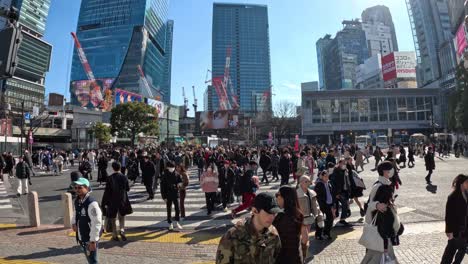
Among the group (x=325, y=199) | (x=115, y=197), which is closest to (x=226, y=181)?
(x=115, y=197)

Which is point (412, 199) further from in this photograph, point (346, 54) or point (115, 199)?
point (346, 54)

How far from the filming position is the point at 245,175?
10.1 metres

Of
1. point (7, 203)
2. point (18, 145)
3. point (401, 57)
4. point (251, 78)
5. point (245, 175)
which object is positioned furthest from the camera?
point (251, 78)

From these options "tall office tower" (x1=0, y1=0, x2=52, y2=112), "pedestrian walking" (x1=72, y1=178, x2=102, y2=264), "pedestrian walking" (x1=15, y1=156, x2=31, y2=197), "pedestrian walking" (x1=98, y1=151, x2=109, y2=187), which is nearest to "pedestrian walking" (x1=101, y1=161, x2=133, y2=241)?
"pedestrian walking" (x1=72, y1=178, x2=102, y2=264)

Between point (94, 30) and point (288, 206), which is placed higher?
point (94, 30)

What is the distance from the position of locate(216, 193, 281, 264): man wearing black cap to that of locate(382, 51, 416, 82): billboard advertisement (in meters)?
111

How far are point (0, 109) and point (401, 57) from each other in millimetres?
103476

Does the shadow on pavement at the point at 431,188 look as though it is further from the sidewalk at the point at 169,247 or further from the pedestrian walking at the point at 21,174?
the pedestrian walking at the point at 21,174

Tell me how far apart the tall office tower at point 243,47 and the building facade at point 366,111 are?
84.3 meters

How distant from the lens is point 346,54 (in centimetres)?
18300

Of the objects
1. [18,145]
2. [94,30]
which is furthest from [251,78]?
[18,145]

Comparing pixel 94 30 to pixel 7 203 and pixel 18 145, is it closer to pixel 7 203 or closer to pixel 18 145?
pixel 18 145

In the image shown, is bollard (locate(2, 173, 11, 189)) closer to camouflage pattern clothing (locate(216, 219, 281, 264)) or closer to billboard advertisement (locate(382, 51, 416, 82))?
camouflage pattern clothing (locate(216, 219, 281, 264))

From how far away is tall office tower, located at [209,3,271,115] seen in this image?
17262 centimetres
